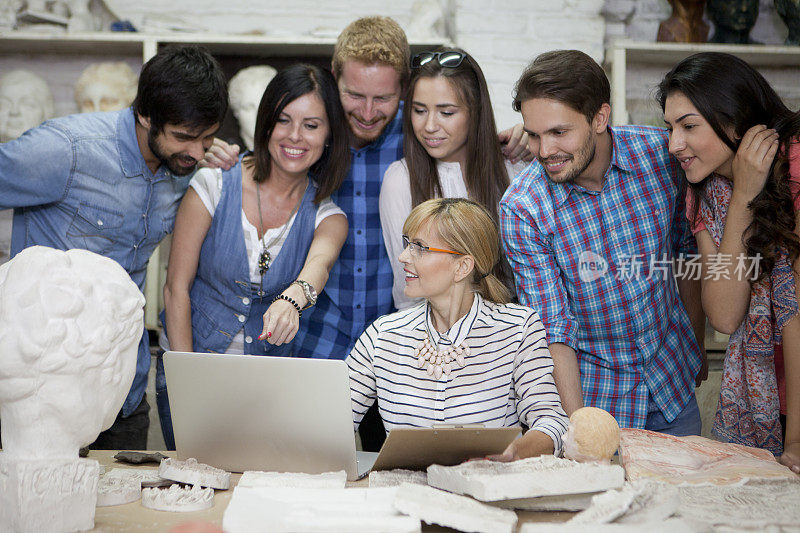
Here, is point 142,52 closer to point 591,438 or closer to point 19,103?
point 19,103

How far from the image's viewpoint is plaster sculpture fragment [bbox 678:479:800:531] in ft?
4.49

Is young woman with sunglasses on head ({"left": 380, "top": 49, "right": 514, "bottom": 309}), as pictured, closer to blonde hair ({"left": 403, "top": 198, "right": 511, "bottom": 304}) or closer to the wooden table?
blonde hair ({"left": 403, "top": 198, "right": 511, "bottom": 304})

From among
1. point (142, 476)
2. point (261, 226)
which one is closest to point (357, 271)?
point (261, 226)

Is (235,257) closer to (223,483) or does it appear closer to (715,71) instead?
(223,483)

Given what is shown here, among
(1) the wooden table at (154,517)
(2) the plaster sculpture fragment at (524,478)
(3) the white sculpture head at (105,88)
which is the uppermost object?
(3) the white sculpture head at (105,88)

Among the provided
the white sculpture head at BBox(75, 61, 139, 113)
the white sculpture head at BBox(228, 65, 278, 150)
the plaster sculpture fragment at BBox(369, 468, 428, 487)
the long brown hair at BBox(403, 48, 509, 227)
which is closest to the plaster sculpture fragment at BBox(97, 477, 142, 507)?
the plaster sculpture fragment at BBox(369, 468, 428, 487)

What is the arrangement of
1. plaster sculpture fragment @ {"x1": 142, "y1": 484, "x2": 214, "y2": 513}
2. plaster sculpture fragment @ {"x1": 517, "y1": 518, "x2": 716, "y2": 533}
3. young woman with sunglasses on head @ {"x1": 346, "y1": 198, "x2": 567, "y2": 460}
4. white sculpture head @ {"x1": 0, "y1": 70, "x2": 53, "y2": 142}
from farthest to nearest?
white sculpture head @ {"x1": 0, "y1": 70, "x2": 53, "y2": 142} → young woman with sunglasses on head @ {"x1": 346, "y1": 198, "x2": 567, "y2": 460} → plaster sculpture fragment @ {"x1": 142, "y1": 484, "x2": 214, "y2": 513} → plaster sculpture fragment @ {"x1": 517, "y1": 518, "x2": 716, "y2": 533}

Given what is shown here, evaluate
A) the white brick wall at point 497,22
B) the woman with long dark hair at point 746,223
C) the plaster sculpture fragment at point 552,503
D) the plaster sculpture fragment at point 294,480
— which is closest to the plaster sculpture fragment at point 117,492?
the plaster sculpture fragment at point 294,480

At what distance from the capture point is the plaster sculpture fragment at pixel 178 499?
61.5 inches

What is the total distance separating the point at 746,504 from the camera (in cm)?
148

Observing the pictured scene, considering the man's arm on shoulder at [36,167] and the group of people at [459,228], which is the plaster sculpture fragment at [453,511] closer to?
the group of people at [459,228]

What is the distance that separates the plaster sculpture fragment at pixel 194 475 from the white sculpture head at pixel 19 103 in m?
2.29

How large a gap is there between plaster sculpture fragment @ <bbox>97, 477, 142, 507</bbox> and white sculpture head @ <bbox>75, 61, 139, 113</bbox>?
2.18 m

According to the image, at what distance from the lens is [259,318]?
2.55 metres
